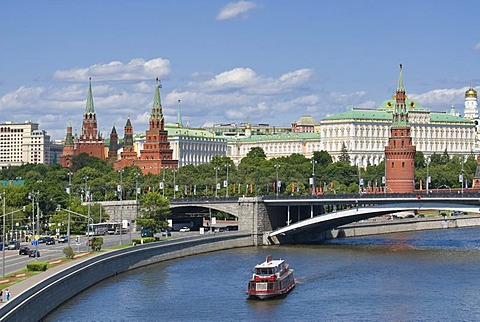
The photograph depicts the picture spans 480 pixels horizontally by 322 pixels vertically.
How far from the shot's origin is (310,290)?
86625 millimetres

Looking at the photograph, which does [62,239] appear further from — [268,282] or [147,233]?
[268,282]

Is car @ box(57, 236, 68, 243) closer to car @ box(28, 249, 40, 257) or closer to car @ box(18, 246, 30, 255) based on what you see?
car @ box(18, 246, 30, 255)

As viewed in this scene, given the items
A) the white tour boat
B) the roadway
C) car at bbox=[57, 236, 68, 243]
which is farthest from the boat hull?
car at bbox=[57, 236, 68, 243]

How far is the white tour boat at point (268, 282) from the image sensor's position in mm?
83062

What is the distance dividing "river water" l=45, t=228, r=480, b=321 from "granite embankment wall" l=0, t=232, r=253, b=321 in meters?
0.94

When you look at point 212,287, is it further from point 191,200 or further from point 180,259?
point 191,200

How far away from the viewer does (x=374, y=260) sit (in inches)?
4247

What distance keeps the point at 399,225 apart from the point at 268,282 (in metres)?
74.8

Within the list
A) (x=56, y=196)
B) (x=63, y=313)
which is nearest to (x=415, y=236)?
(x=56, y=196)

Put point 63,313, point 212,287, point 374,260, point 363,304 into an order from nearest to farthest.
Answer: point 63,313
point 363,304
point 212,287
point 374,260

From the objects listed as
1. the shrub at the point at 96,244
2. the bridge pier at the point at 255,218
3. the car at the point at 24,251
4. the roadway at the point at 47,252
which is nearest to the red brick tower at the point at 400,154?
the bridge pier at the point at 255,218

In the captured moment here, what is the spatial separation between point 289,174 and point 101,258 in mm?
107898

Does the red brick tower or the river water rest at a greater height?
the red brick tower

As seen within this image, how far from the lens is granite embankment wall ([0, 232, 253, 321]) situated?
65.2 m
